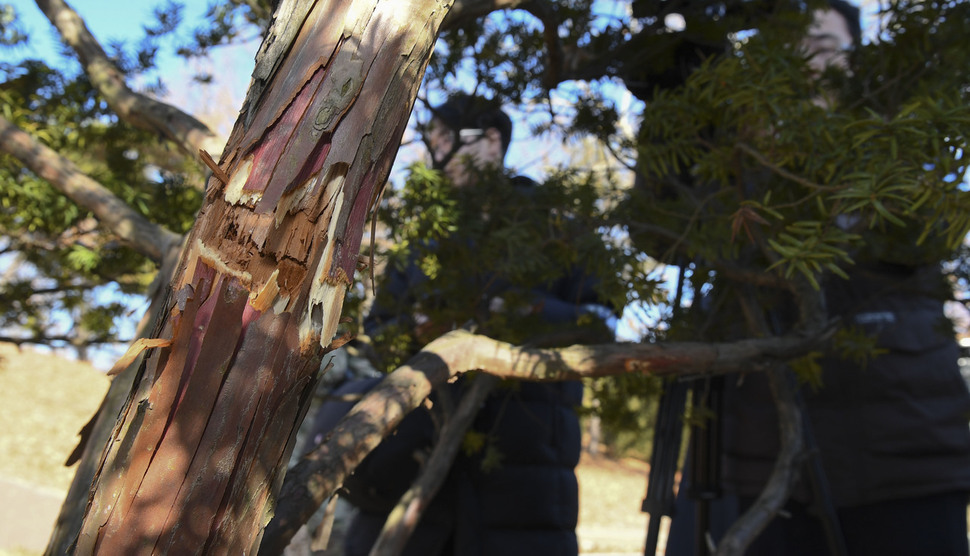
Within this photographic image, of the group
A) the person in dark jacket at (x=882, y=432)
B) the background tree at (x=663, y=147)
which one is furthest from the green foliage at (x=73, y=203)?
the person in dark jacket at (x=882, y=432)

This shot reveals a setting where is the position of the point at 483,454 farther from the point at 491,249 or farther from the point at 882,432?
the point at 882,432

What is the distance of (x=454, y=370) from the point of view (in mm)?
1412

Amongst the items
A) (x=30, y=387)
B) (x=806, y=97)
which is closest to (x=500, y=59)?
(x=806, y=97)

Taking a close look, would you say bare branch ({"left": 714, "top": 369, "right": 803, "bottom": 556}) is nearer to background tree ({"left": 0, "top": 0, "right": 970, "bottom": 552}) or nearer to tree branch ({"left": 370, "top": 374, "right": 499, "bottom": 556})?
background tree ({"left": 0, "top": 0, "right": 970, "bottom": 552})

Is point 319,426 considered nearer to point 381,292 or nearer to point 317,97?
point 381,292

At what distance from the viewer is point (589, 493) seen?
9.26 m

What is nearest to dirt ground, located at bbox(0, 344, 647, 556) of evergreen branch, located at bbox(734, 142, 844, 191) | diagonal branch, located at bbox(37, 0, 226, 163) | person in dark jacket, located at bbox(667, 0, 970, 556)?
diagonal branch, located at bbox(37, 0, 226, 163)

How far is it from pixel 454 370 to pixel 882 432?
160cm

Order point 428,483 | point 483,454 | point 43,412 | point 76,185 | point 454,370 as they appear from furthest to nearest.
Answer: point 43,412 < point 483,454 < point 428,483 < point 76,185 < point 454,370

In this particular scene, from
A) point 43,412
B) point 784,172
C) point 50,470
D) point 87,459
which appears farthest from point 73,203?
point 43,412

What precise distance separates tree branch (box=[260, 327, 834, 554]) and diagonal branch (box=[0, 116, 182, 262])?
2.20ft

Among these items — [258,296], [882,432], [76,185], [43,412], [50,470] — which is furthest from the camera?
[43,412]

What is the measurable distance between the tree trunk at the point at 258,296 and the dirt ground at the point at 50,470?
4.47 meters

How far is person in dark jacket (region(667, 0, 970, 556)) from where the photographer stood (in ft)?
7.25
